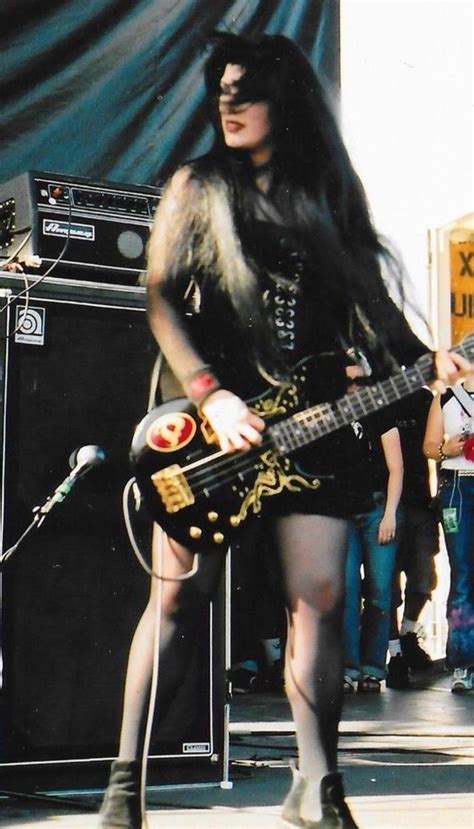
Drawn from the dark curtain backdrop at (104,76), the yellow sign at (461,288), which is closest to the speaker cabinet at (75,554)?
the dark curtain backdrop at (104,76)

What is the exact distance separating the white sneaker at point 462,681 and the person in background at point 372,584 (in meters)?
0.27

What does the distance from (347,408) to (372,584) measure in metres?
1.83

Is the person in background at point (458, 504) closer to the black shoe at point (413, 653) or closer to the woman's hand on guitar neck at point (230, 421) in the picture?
the black shoe at point (413, 653)

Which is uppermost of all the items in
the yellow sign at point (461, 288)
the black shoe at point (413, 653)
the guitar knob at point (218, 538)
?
the yellow sign at point (461, 288)

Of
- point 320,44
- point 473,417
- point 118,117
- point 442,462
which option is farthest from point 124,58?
point 442,462

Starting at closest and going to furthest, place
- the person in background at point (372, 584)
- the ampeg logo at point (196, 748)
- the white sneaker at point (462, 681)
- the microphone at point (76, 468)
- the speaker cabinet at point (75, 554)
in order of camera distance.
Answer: the microphone at point (76, 468) → the speaker cabinet at point (75, 554) → the ampeg logo at point (196, 748) → the person in background at point (372, 584) → the white sneaker at point (462, 681)

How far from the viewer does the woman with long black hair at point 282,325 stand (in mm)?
1988

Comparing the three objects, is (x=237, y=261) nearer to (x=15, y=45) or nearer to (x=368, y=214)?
(x=368, y=214)

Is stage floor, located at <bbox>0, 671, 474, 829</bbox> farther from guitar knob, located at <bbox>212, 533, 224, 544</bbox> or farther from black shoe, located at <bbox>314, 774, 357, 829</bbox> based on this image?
guitar knob, located at <bbox>212, 533, 224, 544</bbox>

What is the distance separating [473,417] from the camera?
3150 millimetres

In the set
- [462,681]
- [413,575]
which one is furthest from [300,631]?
[462,681]

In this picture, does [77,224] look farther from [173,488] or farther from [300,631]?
[300,631]

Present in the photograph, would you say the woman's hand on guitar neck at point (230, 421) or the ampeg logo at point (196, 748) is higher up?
the woman's hand on guitar neck at point (230, 421)

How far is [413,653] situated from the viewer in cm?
438
